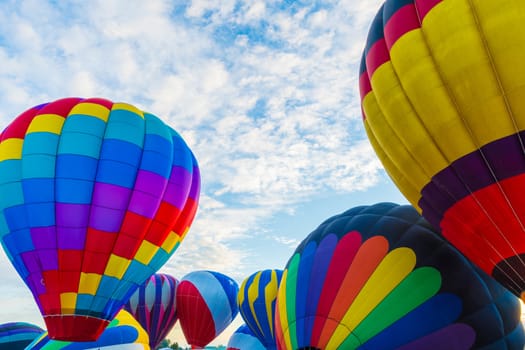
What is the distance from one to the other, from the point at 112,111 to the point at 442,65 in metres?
7.58

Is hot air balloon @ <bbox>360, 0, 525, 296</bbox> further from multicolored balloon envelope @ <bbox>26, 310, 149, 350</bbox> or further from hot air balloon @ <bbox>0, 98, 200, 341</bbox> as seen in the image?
multicolored balloon envelope @ <bbox>26, 310, 149, 350</bbox>

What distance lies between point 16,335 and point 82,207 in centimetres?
1158

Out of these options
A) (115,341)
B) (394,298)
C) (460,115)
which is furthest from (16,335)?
(460,115)

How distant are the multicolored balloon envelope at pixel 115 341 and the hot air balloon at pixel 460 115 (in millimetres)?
8052

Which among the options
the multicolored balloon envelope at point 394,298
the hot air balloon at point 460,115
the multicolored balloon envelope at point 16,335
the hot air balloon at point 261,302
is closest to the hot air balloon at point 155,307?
the multicolored balloon envelope at point 16,335

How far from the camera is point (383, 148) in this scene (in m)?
6.44

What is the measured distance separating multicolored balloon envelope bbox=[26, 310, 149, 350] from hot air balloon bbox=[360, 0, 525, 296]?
8.05 m

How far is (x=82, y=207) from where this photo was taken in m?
9.24

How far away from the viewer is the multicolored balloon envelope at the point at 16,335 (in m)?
17.2

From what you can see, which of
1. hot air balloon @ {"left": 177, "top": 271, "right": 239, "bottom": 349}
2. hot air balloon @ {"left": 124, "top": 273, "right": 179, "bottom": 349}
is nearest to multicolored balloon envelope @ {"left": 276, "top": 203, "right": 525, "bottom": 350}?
hot air balloon @ {"left": 124, "top": 273, "right": 179, "bottom": 349}

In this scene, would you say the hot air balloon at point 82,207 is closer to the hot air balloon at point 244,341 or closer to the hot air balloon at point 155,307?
the hot air balloon at point 155,307

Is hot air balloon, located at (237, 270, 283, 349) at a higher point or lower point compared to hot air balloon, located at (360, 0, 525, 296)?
lower

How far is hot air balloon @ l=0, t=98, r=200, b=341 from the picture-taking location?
909 cm

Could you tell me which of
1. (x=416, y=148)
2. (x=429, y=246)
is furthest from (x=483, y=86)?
(x=429, y=246)
